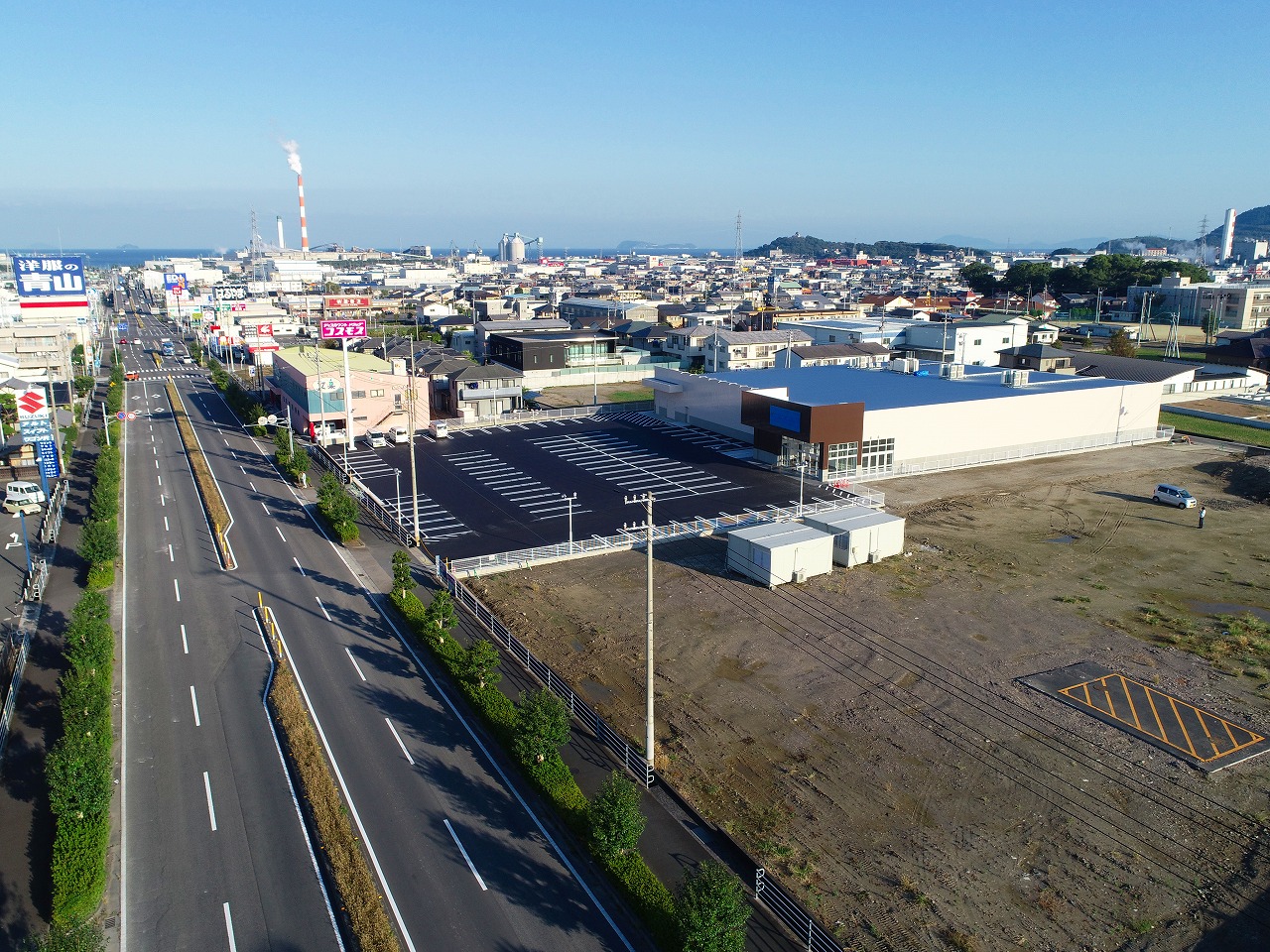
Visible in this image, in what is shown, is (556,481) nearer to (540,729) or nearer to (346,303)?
(540,729)

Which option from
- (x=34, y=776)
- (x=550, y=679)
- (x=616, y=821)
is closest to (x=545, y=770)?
(x=616, y=821)

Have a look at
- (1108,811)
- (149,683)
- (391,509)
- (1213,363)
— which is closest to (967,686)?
(1108,811)

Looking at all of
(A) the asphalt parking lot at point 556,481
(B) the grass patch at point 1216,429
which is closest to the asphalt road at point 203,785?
(A) the asphalt parking lot at point 556,481

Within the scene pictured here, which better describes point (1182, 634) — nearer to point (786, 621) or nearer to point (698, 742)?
point (786, 621)

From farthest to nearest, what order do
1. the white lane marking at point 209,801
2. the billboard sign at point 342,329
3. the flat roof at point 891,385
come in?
the flat roof at point 891,385 < the billboard sign at point 342,329 < the white lane marking at point 209,801

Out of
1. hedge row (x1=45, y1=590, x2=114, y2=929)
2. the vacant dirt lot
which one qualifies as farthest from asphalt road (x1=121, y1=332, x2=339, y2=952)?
the vacant dirt lot

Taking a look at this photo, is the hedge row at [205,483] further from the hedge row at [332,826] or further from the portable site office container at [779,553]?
the portable site office container at [779,553]

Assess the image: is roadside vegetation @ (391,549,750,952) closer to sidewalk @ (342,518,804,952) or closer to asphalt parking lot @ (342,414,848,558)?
sidewalk @ (342,518,804,952)
